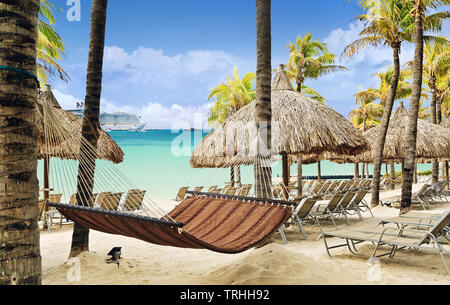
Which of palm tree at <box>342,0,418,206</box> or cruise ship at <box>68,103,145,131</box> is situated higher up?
cruise ship at <box>68,103,145,131</box>

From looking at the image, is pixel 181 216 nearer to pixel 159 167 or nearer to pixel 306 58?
pixel 306 58

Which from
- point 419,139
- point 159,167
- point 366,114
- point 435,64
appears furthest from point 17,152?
point 159,167

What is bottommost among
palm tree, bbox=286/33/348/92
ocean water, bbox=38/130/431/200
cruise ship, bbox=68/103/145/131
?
ocean water, bbox=38/130/431/200

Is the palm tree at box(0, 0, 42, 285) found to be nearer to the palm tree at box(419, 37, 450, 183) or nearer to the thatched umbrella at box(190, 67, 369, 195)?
the thatched umbrella at box(190, 67, 369, 195)

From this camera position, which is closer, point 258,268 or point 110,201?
point 258,268

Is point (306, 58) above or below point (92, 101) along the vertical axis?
above

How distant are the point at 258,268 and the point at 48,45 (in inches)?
306

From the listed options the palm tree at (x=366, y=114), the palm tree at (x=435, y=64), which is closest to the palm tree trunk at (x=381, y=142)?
the palm tree at (x=435, y=64)

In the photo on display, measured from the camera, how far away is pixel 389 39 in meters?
9.35

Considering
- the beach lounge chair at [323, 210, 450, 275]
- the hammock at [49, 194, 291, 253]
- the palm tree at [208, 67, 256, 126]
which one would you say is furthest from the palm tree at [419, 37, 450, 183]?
the hammock at [49, 194, 291, 253]

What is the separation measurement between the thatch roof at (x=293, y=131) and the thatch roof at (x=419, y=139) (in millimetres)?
5008

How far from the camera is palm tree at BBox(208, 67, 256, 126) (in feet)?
53.8

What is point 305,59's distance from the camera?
13.0 metres
